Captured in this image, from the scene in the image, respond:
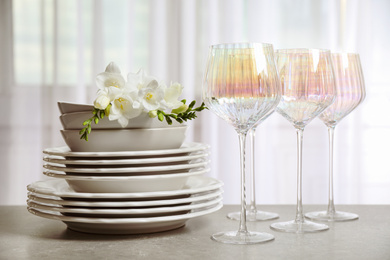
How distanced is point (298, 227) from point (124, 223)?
280 millimetres

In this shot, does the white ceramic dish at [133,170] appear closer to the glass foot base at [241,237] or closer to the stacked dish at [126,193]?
the stacked dish at [126,193]

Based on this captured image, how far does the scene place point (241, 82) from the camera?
0.84 metres

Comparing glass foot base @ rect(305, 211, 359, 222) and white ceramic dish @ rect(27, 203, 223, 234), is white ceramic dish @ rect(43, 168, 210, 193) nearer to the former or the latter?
white ceramic dish @ rect(27, 203, 223, 234)

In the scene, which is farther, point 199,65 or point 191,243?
point 199,65

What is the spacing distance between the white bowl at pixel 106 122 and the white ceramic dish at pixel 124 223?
0.14m

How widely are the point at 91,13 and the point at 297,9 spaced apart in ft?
3.23

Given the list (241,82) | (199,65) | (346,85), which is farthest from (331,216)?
(199,65)

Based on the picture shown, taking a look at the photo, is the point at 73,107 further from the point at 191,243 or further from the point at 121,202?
the point at 191,243

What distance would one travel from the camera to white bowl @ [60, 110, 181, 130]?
0.92 meters

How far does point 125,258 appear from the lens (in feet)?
2.54

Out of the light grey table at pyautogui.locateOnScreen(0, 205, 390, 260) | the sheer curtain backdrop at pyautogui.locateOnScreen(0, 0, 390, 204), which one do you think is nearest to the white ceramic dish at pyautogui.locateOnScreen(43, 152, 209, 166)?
the light grey table at pyautogui.locateOnScreen(0, 205, 390, 260)

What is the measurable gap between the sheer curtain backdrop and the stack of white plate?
1.88 m

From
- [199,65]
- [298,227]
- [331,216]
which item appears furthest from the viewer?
[199,65]

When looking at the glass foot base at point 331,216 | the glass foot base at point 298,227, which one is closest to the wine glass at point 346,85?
the glass foot base at point 331,216
